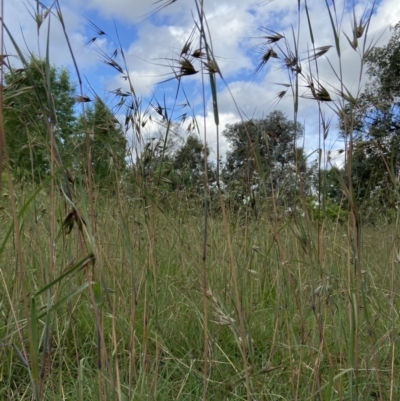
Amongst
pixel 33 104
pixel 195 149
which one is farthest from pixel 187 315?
pixel 33 104

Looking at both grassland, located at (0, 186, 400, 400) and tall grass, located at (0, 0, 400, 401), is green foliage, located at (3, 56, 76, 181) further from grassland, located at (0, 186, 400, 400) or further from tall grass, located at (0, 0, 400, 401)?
grassland, located at (0, 186, 400, 400)

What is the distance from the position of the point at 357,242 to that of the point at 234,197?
2.17m

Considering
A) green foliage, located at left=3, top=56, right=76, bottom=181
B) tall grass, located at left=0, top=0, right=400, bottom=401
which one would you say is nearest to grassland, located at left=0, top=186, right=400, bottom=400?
tall grass, located at left=0, top=0, right=400, bottom=401

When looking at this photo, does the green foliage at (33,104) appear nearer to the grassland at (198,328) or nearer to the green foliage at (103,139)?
the green foliage at (103,139)

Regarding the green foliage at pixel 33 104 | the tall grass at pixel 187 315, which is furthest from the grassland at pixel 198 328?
the green foliage at pixel 33 104

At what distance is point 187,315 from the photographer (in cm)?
200

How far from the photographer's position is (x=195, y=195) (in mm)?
3436

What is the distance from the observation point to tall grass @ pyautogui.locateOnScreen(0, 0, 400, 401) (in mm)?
1010

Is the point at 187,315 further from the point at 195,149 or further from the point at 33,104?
the point at 33,104

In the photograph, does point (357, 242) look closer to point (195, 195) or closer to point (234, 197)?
point (234, 197)

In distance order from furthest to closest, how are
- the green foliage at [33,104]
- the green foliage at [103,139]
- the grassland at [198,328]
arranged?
1. the green foliage at [103,139]
2. the grassland at [198,328]
3. the green foliage at [33,104]

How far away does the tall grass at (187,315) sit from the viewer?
3.31ft

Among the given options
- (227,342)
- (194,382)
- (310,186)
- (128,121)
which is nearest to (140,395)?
(194,382)

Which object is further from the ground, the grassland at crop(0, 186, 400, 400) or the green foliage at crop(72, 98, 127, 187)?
the green foliage at crop(72, 98, 127, 187)
